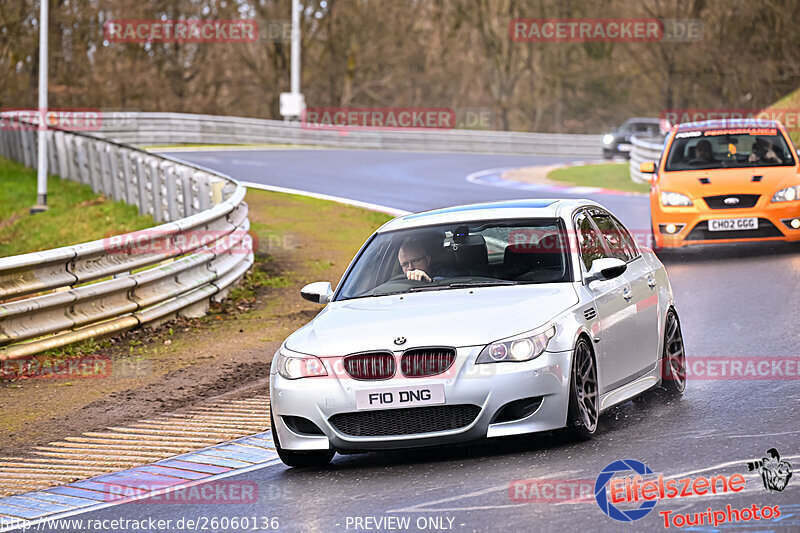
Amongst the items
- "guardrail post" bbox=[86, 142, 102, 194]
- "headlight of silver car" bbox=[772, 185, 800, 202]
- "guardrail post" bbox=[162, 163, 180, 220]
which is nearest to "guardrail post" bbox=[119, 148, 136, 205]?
"guardrail post" bbox=[86, 142, 102, 194]

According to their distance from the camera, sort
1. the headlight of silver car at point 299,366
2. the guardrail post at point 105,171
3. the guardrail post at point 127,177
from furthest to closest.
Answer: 1. the guardrail post at point 105,171
2. the guardrail post at point 127,177
3. the headlight of silver car at point 299,366

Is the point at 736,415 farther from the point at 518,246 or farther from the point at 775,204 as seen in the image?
the point at 775,204

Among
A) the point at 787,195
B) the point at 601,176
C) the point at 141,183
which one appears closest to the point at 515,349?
the point at 787,195

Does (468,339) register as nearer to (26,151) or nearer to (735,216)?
(735,216)

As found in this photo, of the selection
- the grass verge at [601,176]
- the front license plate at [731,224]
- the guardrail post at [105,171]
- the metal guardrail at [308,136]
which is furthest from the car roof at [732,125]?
the metal guardrail at [308,136]

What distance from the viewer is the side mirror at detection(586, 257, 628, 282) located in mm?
8234

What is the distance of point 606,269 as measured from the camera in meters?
8.24

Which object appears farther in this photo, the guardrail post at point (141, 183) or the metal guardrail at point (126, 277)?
the guardrail post at point (141, 183)

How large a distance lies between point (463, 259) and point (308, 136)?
3774cm

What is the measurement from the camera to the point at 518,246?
8570mm

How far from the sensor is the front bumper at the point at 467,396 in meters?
7.23

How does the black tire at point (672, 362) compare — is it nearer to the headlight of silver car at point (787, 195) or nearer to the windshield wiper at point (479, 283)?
the windshield wiper at point (479, 283)

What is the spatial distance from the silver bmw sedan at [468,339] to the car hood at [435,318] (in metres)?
0.01

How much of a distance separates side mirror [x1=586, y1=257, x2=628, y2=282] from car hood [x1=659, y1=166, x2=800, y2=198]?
8.78 meters
